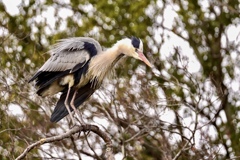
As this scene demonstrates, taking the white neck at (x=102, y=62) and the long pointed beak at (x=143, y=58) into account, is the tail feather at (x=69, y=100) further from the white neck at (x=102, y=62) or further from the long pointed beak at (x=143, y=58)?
the long pointed beak at (x=143, y=58)

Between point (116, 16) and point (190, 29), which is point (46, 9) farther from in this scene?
point (190, 29)

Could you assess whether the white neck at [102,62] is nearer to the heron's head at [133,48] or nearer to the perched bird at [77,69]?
the perched bird at [77,69]

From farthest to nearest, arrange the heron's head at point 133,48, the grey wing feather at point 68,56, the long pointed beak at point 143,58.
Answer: the grey wing feather at point 68,56
the heron's head at point 133,48
the long pointed beak at point 143,58

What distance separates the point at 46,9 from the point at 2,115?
3509 millimetres

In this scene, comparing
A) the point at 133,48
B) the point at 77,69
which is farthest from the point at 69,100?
the point at 133,48

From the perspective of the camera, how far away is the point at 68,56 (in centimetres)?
764

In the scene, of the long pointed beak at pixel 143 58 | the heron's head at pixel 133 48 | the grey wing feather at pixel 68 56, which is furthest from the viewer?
the grey wing feather at pixel 68 56

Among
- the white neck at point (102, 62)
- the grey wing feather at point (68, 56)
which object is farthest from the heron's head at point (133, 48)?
the grey wing feather at point (68, 56)

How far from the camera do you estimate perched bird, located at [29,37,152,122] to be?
7465 mm

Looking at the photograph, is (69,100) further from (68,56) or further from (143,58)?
(143,58)

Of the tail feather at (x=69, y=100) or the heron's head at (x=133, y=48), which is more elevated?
the heron's head at (x=133, y=48)

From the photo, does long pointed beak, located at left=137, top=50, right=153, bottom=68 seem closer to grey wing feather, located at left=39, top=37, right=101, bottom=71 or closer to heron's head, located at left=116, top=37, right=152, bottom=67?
heron's head, located at left=116, top=37, right=152, bottom=67

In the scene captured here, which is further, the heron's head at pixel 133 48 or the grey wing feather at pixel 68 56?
the grey wing feather at pixel 68 56

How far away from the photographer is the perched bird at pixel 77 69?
7465 millimetres
